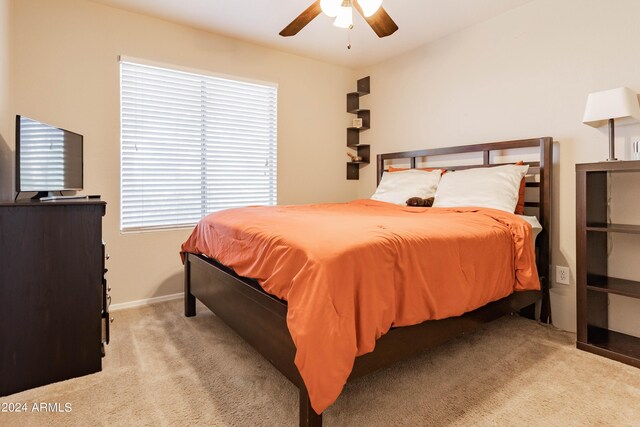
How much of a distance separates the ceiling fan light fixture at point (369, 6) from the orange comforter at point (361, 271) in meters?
1.20

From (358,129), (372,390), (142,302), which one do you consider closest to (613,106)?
(372,390)

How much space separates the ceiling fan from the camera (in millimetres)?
1977

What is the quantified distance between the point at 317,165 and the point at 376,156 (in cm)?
67

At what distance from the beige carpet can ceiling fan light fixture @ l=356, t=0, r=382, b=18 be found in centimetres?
195

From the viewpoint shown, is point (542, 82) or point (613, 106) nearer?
point (613, 106)

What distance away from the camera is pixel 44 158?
1.90m

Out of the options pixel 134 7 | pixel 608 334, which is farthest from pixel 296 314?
pixel 134 7

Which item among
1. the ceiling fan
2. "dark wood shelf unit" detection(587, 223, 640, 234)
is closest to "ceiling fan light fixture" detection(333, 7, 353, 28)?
the ceiling fan

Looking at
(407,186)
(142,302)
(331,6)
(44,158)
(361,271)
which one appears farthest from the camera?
(407,186)

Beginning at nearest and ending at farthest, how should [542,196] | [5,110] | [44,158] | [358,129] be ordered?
[44,158], [5,110], [542,196], [358,129]

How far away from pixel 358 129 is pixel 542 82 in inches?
79.0

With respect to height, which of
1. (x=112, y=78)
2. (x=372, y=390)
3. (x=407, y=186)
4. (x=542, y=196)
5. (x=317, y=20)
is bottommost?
(x=372, y=390)

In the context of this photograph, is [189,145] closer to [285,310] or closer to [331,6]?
[331,6]

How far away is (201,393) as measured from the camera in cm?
166
